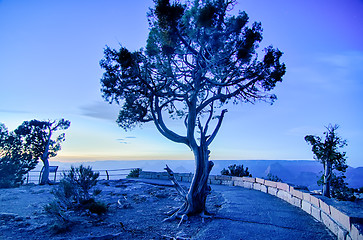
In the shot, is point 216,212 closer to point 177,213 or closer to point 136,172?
point 177,213

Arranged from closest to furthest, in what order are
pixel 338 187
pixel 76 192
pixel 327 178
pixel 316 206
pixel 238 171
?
1. pixel 316 206
2. pixel 76 192
3. pixel 327 178
4. pixel 338 187
5. pixel 238 171

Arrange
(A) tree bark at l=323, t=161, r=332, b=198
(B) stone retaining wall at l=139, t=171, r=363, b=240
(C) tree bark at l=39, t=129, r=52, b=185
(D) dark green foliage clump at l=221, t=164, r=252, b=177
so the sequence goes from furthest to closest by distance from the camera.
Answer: (C) tree bark at l=39, t=129, r=52, b=185, (D) dark green foliage clump at l=221, t=164, r=252, b=177, (A) tree bark at l=323, t=161, r=332, b=198, (B) stone retaining wall at l=139, t=171, r=363, b=240

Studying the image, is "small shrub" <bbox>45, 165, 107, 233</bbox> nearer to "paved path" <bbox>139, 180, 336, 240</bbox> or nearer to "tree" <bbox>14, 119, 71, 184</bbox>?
"paved path" <bbox>139, 180, 336, 240</bbox>

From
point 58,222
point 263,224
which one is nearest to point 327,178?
point 263,224

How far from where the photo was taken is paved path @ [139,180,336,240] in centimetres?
504

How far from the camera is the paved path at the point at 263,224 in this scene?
5.04m

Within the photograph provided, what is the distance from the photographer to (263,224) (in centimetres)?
583

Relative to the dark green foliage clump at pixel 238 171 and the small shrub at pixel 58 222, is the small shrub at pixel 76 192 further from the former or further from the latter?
the dark green foliage clump at pixel 238 171

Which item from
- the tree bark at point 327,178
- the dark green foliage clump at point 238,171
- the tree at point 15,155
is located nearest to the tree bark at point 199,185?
the dark green foliage clump at point 238,171

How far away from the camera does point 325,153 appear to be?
45.8ft

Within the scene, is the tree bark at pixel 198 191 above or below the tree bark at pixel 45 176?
above

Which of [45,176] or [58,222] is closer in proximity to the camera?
[58,222]

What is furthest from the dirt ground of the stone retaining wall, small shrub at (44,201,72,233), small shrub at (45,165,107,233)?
the stone retaining wall

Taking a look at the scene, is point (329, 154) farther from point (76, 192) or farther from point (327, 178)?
point (76, 192)
